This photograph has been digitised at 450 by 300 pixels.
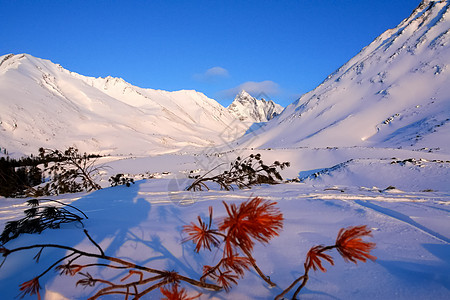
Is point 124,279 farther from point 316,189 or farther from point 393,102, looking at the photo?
point 393,102

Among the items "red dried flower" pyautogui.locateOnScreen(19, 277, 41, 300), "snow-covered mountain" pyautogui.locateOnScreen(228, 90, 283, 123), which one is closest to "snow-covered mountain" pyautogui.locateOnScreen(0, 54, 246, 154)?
"red dried flower" pyautogui.locateOnScreen(19, 277, 41, 300)

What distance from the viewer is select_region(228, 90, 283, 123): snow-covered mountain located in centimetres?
15850

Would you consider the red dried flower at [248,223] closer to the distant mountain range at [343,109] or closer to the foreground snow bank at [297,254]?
the foreground snow bank at [297,254]

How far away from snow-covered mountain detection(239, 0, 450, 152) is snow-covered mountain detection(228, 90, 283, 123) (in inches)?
4787

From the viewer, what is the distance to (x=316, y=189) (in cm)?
354

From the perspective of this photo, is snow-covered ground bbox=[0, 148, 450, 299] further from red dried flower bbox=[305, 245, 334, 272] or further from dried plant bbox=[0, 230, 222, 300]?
red dried flower bbox=[305, 245, 334, 272]

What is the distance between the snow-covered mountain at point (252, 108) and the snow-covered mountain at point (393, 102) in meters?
122

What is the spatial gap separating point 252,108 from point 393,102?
145 metres

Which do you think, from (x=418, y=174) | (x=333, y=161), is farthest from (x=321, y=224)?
(x=333, y=161)

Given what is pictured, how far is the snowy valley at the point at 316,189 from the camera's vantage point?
982mm

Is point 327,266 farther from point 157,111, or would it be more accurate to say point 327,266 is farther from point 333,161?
point 157,111

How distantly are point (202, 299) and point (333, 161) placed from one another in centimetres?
1071

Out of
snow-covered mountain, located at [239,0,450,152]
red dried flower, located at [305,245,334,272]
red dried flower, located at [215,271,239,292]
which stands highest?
snow-covered mountain, located at [239,0,450,152]

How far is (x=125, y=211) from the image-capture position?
228 cm
